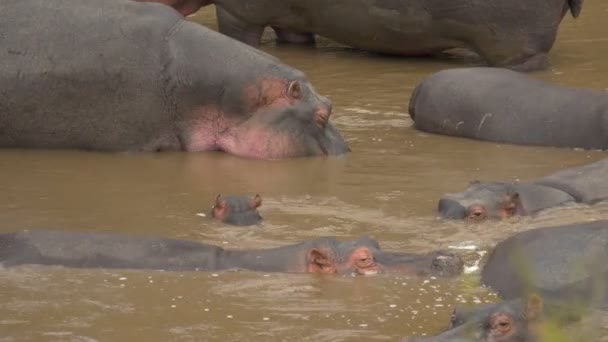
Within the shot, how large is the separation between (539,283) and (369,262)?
2.39 feet

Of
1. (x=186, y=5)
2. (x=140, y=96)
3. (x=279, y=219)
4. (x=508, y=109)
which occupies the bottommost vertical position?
(x=279, y=219)

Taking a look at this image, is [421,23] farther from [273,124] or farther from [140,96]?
[140,96]

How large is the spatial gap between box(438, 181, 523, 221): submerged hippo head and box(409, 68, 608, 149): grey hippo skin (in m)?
1.65

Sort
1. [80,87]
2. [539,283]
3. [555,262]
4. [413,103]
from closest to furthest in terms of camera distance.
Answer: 1. [539,283]
2. [555,262]
3. [80,87]
4. [413,103]

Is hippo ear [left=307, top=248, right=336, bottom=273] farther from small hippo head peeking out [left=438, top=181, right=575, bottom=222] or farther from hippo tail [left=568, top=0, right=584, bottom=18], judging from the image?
hippo tail [left=568, top=0, right=584, bottom=18]

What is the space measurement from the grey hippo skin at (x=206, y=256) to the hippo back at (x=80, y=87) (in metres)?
2.23

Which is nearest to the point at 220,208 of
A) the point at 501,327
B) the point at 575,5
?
the point at 501,327

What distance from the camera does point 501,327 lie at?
17.7ft

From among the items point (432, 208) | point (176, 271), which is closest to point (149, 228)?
point (176, 271)

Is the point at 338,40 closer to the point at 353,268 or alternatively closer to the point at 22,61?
the point at 22,61

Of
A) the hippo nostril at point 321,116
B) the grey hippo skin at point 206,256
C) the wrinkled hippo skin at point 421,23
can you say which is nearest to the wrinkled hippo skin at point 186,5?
→ the wrinkled hippo skin at point 421,23

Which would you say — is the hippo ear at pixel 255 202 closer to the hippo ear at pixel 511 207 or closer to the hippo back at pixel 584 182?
the hippo ear at pixel 511 207

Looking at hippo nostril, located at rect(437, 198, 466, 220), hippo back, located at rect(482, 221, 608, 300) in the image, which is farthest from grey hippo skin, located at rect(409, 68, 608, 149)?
hippo back, located at rect(482, 221, 608, 300)

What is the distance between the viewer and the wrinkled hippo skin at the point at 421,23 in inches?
447
